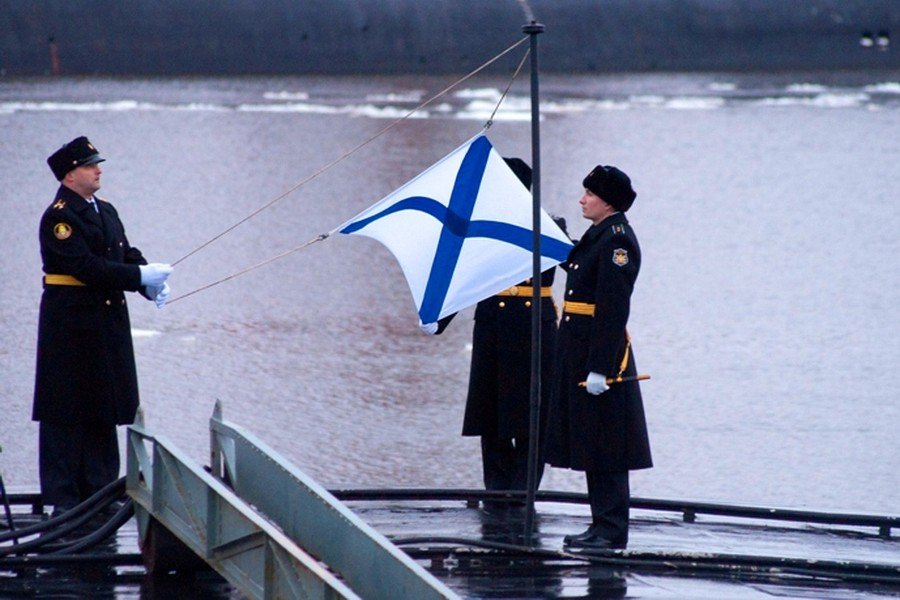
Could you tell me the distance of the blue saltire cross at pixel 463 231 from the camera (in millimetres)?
6297

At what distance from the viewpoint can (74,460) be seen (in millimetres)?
6461

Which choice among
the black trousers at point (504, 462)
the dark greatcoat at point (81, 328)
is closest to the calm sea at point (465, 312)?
the black trousers at point (504, 462)

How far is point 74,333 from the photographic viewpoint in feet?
21.3

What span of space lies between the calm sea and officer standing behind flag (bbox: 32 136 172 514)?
1315mm

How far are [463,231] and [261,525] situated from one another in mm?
1961

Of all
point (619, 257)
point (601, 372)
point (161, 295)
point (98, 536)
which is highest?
point (619, 257)

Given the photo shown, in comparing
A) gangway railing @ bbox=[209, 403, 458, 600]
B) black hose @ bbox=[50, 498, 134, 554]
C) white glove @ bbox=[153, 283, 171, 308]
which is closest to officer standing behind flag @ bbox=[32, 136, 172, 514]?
white glove @ bbox=[153, 283, 171, 308]

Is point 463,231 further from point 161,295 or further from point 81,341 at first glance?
point 81,341

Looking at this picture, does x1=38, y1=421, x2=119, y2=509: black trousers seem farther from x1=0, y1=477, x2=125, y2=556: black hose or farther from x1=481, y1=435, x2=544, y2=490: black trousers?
x1=481, y1=435, x2=544, y2=490: black trousers

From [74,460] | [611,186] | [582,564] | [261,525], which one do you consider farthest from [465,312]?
[261,525]

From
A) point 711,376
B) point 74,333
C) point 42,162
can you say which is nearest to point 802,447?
point 711,376

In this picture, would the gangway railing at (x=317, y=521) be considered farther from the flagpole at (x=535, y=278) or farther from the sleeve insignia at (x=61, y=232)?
the sleeve insignia at (x=61, y=232)

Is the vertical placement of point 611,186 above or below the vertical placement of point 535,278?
above

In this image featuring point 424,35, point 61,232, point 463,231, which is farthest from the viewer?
point 424,35
